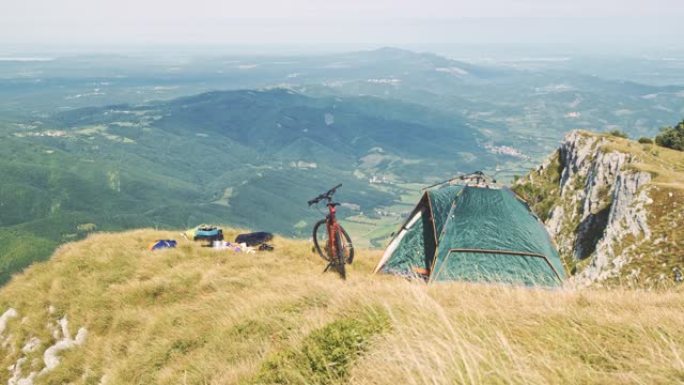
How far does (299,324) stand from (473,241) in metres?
10.9

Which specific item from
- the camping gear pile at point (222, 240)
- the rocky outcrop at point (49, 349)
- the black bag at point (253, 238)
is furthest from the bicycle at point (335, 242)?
the rocky outcrop at point (49, 349)

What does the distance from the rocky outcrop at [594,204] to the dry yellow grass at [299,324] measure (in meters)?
11.4

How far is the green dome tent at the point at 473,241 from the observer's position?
16078 mm

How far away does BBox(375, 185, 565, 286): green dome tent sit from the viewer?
16.1 m

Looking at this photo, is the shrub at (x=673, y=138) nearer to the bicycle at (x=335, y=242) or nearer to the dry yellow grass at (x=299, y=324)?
the dry yellow grass at (x=299, y=324)

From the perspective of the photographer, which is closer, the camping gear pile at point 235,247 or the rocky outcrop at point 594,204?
the camping gear pile at point 235,247

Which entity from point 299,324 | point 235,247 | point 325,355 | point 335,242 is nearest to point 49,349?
point 235,247

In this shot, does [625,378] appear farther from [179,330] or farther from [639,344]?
[179,330]

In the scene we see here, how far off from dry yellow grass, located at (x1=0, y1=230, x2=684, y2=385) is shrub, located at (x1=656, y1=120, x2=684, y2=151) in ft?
144

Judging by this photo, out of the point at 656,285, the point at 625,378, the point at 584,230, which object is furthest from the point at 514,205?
the point at 625,378

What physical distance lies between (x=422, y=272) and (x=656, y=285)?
8.74 m

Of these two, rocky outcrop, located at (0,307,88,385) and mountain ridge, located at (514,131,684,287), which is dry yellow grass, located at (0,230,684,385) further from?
mountain ridge, located at (514,131,684,287)

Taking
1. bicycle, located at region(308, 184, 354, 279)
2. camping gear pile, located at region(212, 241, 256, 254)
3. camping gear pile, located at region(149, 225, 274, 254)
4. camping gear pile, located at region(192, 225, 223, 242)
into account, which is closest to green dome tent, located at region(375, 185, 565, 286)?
bicycle, located at region(308, 184, 354, 279)

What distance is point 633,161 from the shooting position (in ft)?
91.7
